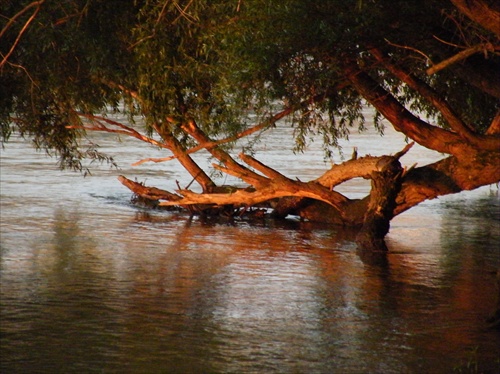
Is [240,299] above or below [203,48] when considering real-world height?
below

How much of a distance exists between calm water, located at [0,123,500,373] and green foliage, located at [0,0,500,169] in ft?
7.56

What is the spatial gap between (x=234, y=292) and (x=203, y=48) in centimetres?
328

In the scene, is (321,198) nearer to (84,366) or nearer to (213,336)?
(213,336)

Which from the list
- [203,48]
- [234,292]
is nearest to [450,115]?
[203,48]

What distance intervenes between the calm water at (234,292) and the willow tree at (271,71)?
1323mm

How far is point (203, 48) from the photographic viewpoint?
47.1 feet

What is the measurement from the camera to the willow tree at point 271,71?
500 inches

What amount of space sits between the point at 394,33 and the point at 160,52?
307 cm

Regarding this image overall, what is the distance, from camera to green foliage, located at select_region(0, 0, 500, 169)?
12.6m

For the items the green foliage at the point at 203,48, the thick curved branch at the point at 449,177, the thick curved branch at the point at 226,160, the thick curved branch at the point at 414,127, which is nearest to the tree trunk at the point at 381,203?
the thick curved branch at the point at 449,177

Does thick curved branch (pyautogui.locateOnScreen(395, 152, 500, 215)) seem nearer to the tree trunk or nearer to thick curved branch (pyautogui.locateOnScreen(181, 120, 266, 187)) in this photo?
the tree trunk

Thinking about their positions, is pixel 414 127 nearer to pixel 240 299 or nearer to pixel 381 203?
pixel 381 203

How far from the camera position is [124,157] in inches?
1292

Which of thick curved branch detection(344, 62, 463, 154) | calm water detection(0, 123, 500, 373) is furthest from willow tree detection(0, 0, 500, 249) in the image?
calm water detection(0, 123, 500, 373)
